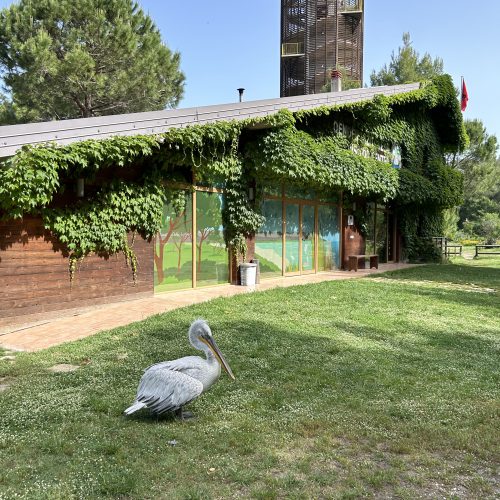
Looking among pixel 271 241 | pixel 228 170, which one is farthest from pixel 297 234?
pixel 228 170

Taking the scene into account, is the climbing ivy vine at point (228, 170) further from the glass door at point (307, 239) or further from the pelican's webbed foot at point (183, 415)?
the pelican's webbed foot at point (183, 415)

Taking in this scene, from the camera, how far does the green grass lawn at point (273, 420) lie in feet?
8.37

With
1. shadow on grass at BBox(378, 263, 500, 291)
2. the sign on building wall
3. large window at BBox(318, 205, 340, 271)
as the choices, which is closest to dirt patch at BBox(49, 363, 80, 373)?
shadow on grass at BBox(378, 263, 500, 291)

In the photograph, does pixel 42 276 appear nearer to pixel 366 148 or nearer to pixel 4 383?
pixel 4 383

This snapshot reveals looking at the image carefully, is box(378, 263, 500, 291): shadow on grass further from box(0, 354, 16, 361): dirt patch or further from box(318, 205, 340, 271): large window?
box(0, 354, 16, 361): dirt patch

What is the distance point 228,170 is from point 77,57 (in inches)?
519

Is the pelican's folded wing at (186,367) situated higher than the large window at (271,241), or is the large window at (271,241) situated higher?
the large window at (271,241)

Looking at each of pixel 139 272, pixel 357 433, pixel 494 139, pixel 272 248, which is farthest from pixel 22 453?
pixel 494 139

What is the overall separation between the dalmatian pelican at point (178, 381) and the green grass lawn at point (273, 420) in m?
0.21

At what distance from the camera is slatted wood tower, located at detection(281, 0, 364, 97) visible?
3388 centimetres

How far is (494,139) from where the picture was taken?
98.3 feet

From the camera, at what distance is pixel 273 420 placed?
3361 millimetres

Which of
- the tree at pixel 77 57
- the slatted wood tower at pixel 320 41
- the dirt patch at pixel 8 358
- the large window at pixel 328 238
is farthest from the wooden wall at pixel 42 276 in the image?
the slatted wood tower at pixel 320 41

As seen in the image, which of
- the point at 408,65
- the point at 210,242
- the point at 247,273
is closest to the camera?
the point at 210,242
